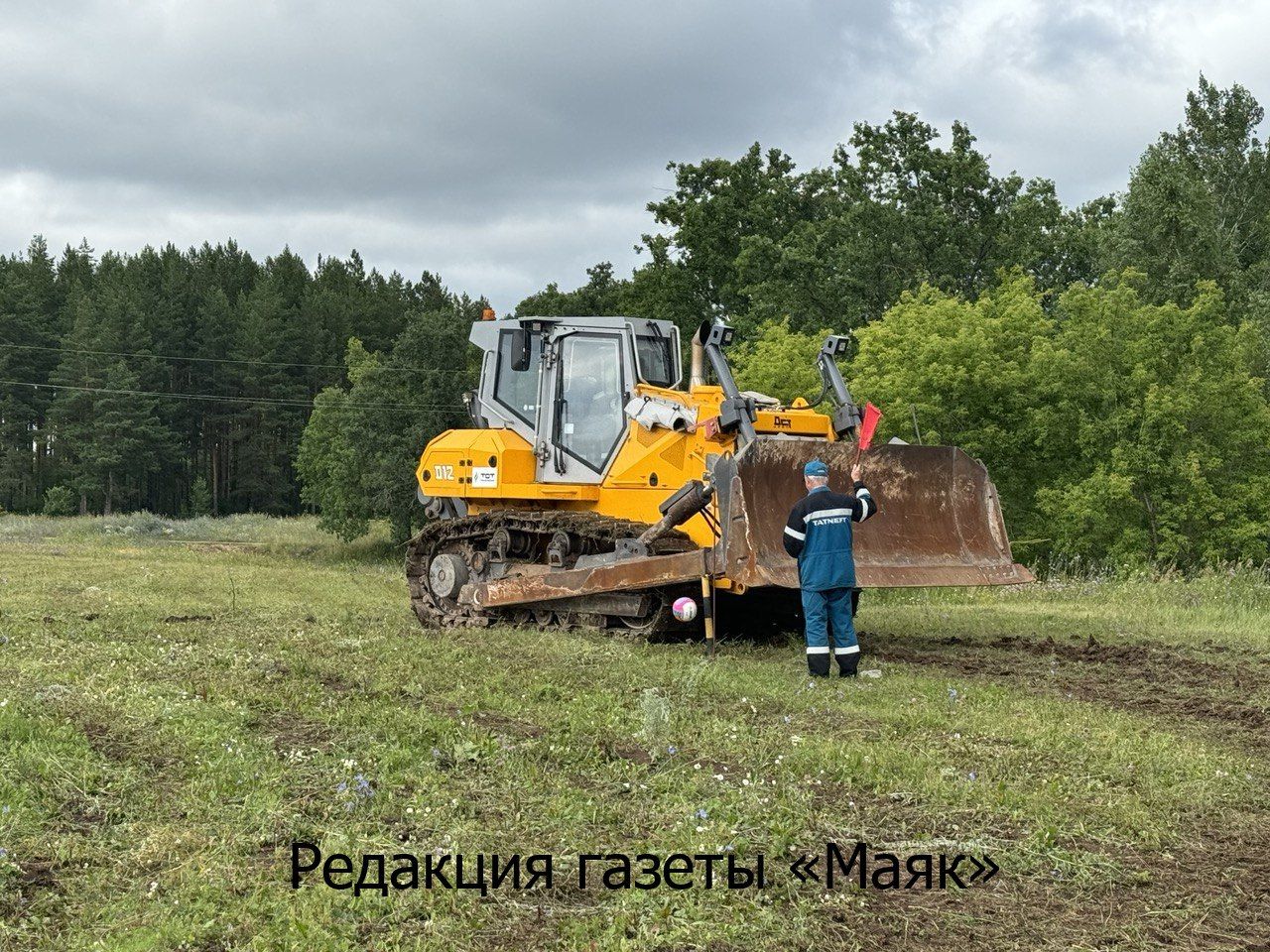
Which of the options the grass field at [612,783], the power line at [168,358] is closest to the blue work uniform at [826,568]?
the grass field at [612,783]

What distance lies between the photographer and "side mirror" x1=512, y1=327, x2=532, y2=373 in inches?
523

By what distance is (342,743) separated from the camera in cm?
692

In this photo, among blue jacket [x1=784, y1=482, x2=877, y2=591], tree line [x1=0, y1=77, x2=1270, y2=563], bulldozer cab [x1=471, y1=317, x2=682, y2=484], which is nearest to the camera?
blue jacket [x1=784, y1=482, x2=877, y2=591]

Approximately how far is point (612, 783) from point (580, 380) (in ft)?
25.2

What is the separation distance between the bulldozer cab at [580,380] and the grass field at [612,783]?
2295mm

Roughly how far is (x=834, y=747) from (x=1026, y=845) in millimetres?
1633

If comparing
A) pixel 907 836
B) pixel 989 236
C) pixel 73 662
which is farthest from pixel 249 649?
pixel 989 236

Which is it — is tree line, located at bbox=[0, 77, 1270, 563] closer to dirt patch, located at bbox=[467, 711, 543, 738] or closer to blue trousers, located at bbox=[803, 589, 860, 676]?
blue trousers, located at bbox=[803, 589, 860, 676]

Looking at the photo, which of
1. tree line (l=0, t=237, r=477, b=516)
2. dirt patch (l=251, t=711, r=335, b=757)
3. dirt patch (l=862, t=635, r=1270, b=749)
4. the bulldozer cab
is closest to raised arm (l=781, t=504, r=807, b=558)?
dirt patch (l=862, t=635, r=1270, b=749)

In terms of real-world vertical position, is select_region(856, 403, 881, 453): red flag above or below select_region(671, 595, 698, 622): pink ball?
above

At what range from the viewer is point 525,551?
44.7 feet

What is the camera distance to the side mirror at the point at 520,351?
13297mm

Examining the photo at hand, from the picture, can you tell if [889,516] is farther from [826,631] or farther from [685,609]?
[826,631]

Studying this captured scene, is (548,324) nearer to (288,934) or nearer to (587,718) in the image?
(587,718)
